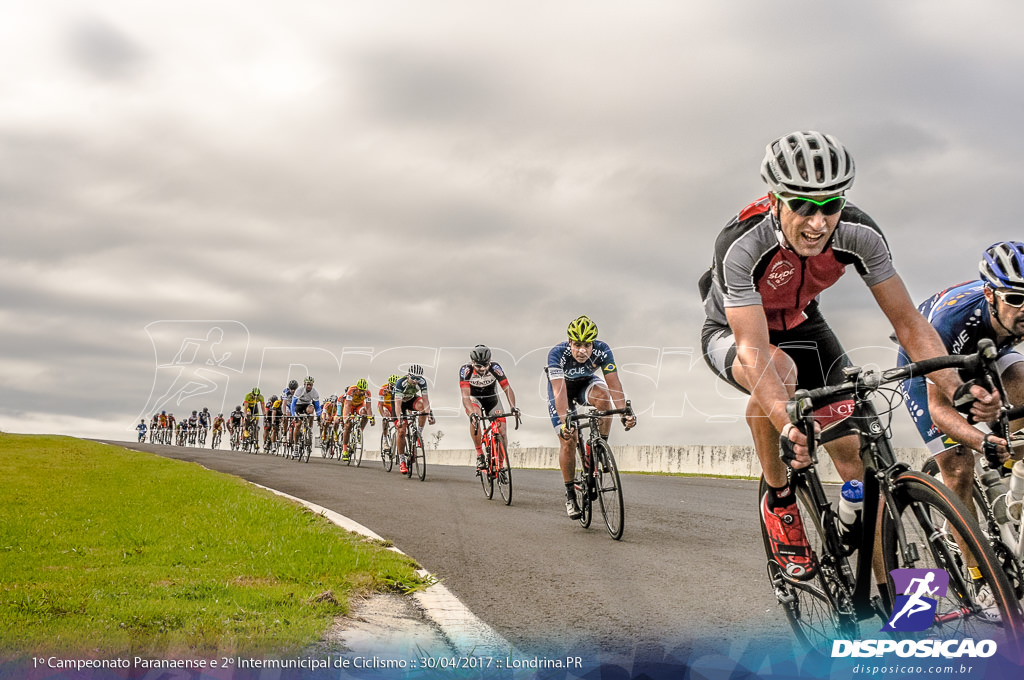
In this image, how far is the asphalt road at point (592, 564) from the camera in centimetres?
503

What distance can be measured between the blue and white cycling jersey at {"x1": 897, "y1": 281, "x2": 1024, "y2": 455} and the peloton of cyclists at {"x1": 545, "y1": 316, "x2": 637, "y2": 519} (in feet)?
15.4

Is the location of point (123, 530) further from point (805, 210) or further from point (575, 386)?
point (805, 210)

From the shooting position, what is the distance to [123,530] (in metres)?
8.43

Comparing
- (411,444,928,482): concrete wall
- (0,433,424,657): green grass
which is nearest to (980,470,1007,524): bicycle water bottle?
(0,433,424,657): green grass

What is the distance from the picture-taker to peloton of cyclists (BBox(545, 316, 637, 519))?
9688 millimetres

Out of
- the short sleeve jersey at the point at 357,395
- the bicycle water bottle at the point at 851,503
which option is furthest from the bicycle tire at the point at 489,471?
the short sleeve jersey at the point at 357,395

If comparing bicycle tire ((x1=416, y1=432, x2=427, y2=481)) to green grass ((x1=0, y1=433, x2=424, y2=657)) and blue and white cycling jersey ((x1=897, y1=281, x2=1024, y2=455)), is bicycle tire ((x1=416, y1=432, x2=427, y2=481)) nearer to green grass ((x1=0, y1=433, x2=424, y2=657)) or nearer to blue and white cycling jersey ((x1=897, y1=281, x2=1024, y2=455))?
green grass ((x1=0, y1=433, x2=424, y2=657))

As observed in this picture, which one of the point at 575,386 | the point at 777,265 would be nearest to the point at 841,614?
the point at 777,265

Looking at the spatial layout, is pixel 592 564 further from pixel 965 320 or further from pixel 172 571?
pixel 965 320

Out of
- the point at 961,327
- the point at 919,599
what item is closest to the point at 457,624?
the point at 919,599

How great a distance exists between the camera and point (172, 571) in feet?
20.4

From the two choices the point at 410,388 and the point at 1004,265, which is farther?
the point at 410,388

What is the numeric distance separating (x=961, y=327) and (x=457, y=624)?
3388 millimetres

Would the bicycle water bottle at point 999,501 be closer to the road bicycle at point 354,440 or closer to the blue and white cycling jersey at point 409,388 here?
the blue and white cycling jersey at point 409,388
